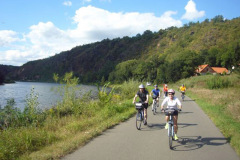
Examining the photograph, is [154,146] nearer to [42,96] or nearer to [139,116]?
[139,116]

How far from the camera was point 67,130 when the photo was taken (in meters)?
7.55

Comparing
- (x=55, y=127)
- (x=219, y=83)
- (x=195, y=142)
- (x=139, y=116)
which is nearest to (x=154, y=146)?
(x=195, y=142)

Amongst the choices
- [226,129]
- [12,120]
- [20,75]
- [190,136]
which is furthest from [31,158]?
[20,75]

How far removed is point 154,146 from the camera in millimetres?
5691

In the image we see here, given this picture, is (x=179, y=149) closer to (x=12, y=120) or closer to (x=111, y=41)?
(x=12, y=120)

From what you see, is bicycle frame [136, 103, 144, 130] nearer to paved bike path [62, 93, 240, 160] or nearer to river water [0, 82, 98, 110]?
paved bike path [62, 93, 240, 160]

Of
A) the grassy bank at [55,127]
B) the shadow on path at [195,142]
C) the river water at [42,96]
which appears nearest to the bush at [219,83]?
the river water at [42,96]

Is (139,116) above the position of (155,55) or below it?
below

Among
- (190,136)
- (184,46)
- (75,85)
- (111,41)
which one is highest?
(111,41)

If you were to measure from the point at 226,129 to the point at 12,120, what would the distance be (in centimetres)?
846

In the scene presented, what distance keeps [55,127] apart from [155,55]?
8157cm

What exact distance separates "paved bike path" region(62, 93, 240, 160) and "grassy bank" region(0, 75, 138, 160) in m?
0.56

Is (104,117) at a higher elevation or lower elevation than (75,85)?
lower

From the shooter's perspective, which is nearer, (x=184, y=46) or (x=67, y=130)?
(x=67, y=130)
